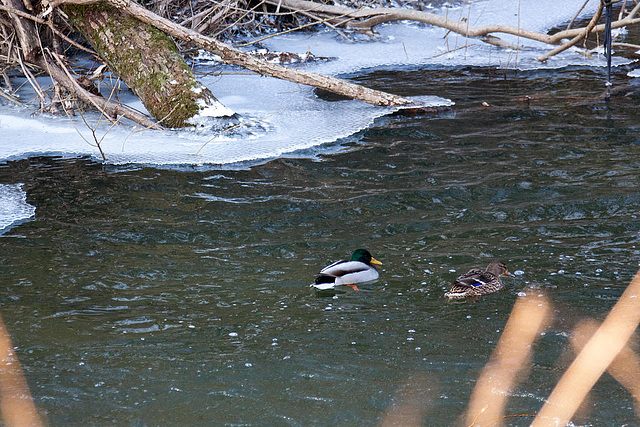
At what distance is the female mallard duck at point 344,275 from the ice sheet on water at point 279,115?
338 cm

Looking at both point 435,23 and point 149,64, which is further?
point 435,23

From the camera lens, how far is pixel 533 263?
517 centimetres

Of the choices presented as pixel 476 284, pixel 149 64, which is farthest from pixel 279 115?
pixel 476 284

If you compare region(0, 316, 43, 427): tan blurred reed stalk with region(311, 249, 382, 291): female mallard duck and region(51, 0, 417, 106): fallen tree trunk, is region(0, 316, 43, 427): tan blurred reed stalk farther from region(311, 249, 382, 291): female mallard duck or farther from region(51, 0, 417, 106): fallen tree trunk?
region(51, 0, 417, 106): fallen tree trunk

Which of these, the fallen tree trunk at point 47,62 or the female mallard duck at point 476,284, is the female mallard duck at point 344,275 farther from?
the fallen tree trunk at point 47,62

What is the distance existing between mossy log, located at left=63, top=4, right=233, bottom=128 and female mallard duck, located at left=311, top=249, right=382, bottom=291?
4.59 meters

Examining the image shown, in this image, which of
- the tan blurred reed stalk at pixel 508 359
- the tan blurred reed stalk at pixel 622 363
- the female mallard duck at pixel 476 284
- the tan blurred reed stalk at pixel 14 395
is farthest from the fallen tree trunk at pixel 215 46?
the tan blurred reed stalk at pixel 622 363

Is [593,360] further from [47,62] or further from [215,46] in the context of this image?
[47,62]

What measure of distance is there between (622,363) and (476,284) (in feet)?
3.60

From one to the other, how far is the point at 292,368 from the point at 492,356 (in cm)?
121

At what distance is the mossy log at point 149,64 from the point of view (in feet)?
29.6

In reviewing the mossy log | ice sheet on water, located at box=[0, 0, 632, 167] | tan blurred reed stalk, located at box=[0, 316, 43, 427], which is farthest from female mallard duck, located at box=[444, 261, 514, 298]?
the mossy log

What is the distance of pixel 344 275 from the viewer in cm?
493

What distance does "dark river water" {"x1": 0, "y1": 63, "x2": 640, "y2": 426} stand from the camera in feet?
12.2
